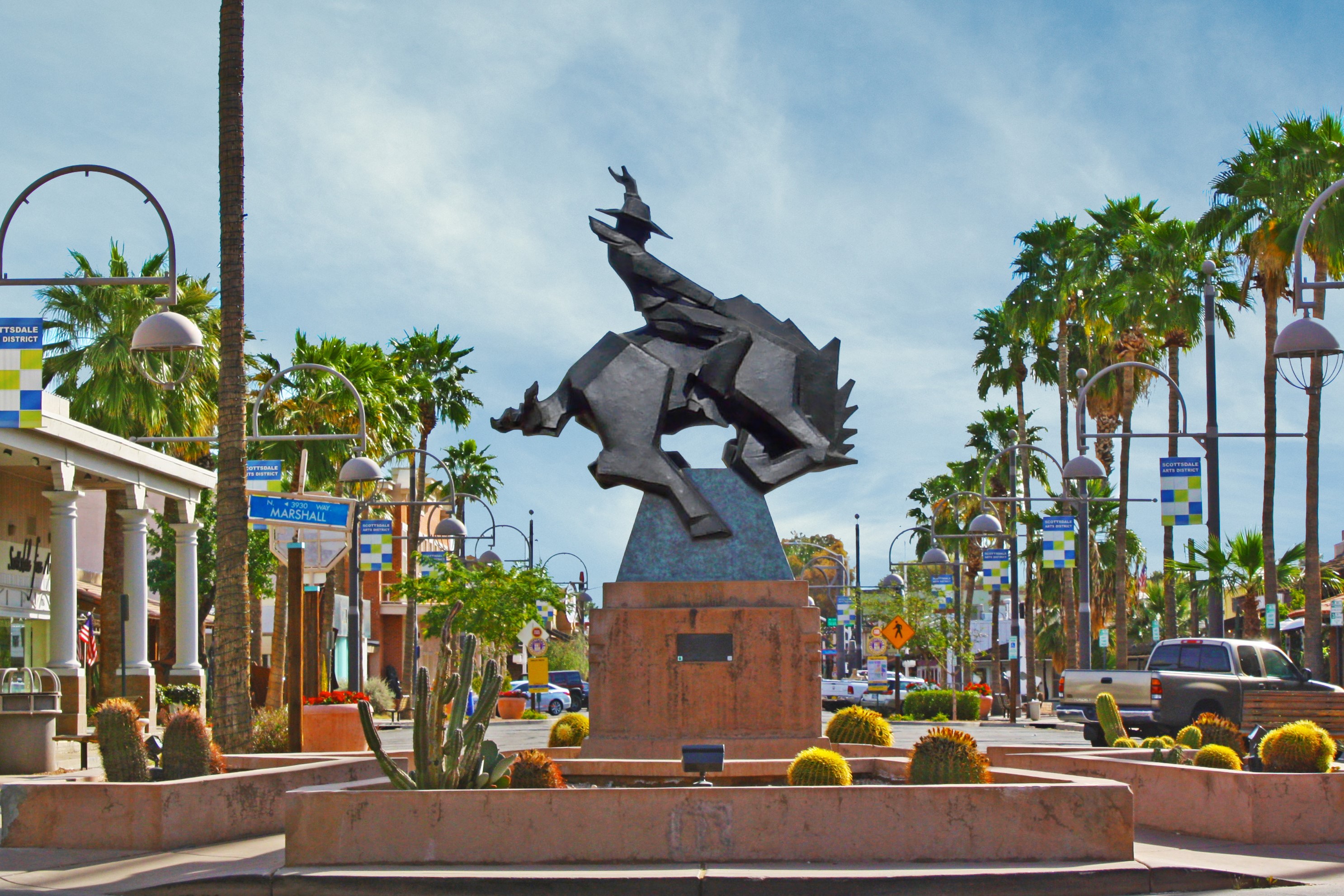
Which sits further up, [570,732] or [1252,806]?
[1252,806]

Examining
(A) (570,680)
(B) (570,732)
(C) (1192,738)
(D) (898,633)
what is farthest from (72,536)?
(A) (570,680)

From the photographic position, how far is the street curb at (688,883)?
30.8ft

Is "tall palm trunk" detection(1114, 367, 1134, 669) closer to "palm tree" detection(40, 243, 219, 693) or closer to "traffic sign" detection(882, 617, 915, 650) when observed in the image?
"traffic sign" detection(882, 617, 915, 650)

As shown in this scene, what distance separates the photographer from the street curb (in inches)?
370

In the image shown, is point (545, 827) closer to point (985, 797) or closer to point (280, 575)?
point (985, 797)

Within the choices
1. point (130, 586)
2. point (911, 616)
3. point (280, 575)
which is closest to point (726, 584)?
point (130, 586)

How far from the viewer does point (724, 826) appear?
10.1m

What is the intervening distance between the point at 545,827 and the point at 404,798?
962 mm

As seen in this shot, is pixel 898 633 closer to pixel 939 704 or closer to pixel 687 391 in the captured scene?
pixel 939 704

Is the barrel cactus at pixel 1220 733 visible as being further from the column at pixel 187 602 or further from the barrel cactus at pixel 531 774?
the column at pixel 187 602

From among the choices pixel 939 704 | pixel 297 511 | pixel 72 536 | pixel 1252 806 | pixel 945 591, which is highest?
pixel 297 511

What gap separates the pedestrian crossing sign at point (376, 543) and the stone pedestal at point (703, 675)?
23053mm

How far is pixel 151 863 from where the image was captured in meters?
10.9

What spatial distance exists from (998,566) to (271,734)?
28.5m
